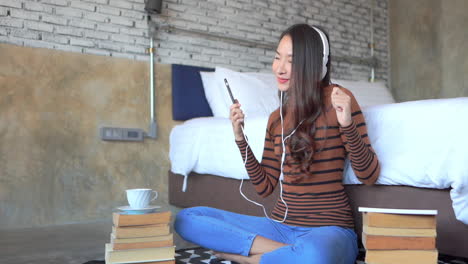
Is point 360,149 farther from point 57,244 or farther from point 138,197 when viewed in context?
point 57,244

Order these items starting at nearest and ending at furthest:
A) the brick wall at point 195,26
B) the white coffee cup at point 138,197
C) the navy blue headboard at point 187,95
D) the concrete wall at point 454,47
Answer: the white coffee cup at point 138,197 < the brick wall at point 195,26 < the navy blue headboard at point 187,95 < the concrete wall at point 454,47

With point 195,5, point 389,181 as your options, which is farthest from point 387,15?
point 389,181

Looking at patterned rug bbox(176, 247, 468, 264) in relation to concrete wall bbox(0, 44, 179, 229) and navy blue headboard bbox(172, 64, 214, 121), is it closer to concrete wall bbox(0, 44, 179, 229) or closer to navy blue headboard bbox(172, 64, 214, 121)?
concrete wall bbox(0, 44, 179, 229)

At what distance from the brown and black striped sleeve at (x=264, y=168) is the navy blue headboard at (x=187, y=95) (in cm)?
169

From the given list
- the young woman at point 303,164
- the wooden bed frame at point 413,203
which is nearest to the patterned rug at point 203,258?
the young woman at point 303,164

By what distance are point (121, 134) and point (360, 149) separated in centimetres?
209

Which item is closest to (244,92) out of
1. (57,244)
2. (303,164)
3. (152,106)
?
(152,106)

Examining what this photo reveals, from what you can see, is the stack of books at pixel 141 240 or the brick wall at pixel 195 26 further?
the brick wall at pixel 195 26

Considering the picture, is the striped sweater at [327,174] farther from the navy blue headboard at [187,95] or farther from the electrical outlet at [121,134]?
the navy blue headboard at [187,95]

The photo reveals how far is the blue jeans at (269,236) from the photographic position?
4.75ft

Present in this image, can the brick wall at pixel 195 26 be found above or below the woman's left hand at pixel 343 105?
above

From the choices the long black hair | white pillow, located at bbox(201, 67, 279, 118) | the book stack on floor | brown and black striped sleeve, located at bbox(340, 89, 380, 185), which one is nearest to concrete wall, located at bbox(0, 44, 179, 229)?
white pillow, located at bbox(201, 67, 279, 118)

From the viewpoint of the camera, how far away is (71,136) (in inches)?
124

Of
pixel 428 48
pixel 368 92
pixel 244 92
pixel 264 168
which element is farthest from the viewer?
pixel 428 48
